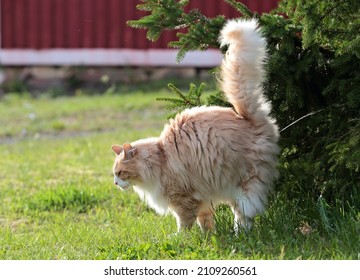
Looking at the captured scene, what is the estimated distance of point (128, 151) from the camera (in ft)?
20.6

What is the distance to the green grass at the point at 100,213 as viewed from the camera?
18.1 feet

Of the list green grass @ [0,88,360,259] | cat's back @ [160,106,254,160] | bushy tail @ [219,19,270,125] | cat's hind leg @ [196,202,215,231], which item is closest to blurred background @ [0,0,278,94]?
green grass @ [0,88,360,259]

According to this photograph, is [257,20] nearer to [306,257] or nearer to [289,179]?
[289,179]

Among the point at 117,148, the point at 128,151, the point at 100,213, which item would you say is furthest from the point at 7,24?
the point at 128,151

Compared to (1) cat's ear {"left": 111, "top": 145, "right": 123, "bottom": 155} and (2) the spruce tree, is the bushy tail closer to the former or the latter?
(2) the spruce tree

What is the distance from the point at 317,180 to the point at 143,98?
936 cm

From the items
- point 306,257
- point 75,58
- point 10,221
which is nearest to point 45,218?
point 10,221

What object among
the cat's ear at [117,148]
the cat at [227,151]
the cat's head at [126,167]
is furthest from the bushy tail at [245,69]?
the cat's ear at [117,148]

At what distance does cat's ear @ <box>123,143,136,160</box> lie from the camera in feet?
20.5

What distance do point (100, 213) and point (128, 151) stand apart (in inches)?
71.7

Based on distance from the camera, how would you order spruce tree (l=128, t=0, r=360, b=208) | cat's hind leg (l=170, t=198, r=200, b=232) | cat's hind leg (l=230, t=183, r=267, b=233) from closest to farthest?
spruce tree (l=128, t=0, r=360, b=208), cat's hind leg (l=230, t=183, r=267, b=233), cat's hind leg (l=170, t=198, r=200, b=232)

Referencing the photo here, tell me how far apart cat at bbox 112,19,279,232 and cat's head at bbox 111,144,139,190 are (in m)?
0.03

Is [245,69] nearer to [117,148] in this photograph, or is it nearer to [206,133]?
[206,133]

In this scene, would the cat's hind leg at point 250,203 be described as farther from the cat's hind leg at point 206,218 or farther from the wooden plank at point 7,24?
the wooden plank at point 7,24
